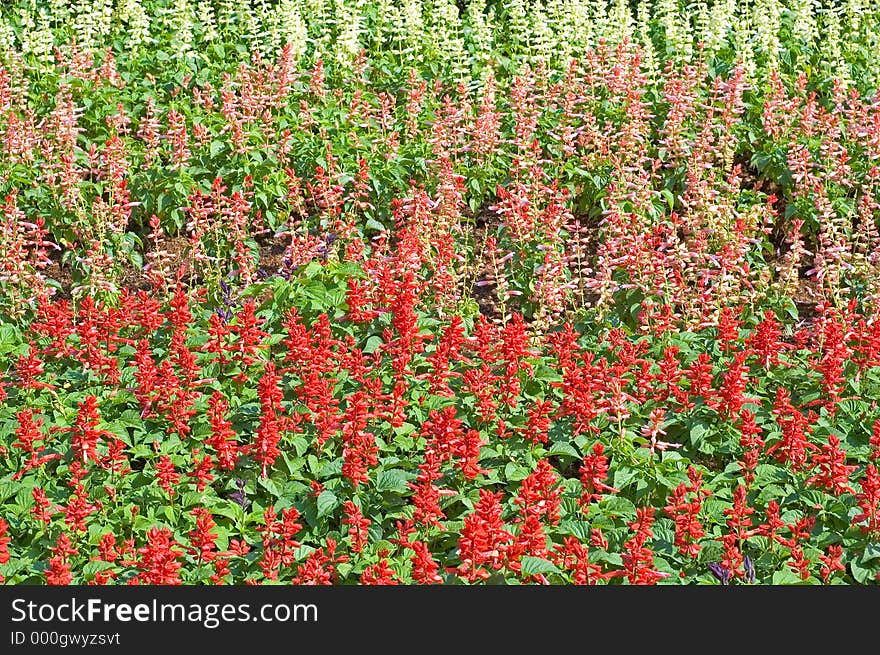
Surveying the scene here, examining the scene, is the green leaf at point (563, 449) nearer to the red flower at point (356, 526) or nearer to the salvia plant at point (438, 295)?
the salvia plant at point (438, 295)

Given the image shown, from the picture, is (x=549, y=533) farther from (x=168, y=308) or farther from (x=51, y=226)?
(x=51, y=226)

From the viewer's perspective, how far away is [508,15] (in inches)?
572

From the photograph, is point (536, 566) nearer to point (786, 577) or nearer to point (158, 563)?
point (786, 577)

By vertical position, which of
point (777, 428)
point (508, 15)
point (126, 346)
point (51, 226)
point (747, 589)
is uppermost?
point (508, 15)

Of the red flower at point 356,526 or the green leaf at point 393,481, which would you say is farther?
the green leaf at point 393,481

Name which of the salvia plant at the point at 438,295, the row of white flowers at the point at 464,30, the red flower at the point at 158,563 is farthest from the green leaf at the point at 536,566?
the row of white flowers at the point at 464,30

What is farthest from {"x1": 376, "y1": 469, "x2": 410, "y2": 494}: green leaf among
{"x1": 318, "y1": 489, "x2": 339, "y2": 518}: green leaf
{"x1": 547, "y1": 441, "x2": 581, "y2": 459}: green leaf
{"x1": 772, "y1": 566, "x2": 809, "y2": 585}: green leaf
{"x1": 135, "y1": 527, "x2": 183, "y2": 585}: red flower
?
{"x1": 772, "y1": 566, "x2": 809, "y2": 585}: green leaf

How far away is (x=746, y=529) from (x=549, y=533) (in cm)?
105

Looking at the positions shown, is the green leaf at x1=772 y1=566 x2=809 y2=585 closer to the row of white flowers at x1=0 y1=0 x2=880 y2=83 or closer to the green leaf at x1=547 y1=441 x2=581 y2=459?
the green leaf at x1=547 y1=441 x2=581 y2=459

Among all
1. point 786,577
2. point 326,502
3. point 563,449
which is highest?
point 563,449

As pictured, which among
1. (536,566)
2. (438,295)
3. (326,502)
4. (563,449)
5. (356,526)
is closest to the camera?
(536,566)

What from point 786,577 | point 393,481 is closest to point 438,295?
point 393,481

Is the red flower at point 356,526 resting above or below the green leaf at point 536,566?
above

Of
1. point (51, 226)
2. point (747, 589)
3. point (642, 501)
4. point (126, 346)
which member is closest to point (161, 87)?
point (51, 226)
